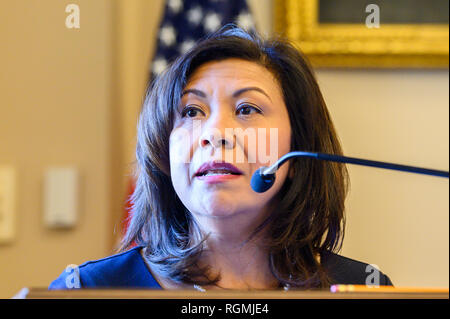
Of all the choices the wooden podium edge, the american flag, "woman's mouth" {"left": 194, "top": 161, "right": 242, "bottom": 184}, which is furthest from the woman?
the american flag

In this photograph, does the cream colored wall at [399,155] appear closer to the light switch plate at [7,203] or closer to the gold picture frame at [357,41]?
the gold picture frame at [357,41]

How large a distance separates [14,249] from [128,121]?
0.45m

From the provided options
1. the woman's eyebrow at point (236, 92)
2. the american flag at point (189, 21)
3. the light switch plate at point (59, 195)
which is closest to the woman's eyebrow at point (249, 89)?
the woman's eyebrow at point (236, 92)

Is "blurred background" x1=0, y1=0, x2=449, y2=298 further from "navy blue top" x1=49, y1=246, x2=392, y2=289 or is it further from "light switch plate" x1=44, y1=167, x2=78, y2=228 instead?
"navy blue top" x1=49, y1=246, x2=392, y2=289

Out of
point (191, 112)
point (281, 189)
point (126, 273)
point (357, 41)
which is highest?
point (357, 41)

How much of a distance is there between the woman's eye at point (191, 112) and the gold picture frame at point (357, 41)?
825mm

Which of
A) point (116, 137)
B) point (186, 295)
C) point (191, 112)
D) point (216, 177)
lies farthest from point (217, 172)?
point (116, 137)

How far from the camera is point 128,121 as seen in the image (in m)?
1.67

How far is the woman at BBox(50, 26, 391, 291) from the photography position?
2.81 feet

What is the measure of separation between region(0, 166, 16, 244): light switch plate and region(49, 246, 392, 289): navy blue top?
755mm

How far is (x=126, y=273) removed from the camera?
0.91 metres

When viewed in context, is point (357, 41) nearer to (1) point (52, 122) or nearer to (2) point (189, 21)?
(2) point (189, 21)

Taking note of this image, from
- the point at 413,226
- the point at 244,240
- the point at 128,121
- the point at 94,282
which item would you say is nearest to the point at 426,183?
the point at 413,226

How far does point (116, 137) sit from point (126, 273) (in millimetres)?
823
